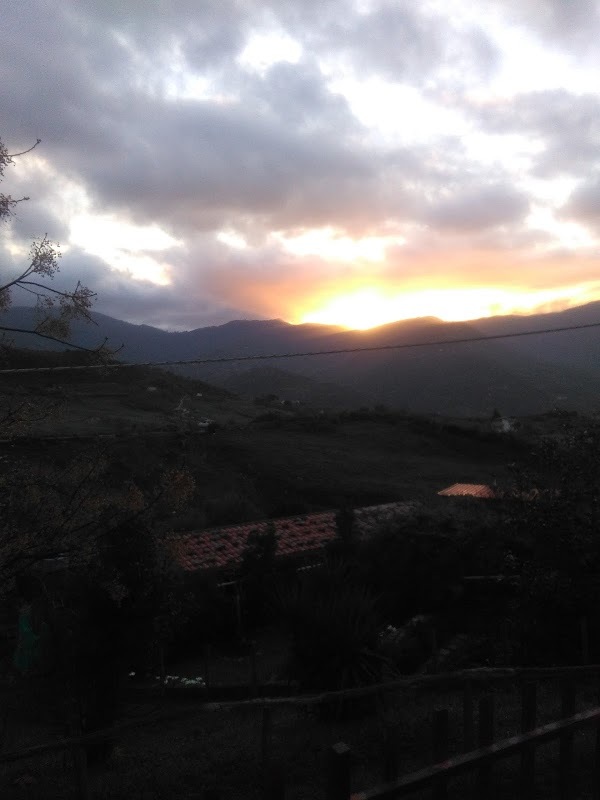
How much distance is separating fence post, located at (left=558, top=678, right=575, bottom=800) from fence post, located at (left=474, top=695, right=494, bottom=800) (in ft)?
2.19

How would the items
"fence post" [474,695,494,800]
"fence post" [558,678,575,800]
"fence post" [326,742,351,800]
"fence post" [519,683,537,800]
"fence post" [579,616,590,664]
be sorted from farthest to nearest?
"fence post" [579,616,590,664] → "fence post" [558,678,575,800] → "fence post" [519,683,537,800] → "fence post" [474,695,494,800] → "fence post" [326,742,351,800]

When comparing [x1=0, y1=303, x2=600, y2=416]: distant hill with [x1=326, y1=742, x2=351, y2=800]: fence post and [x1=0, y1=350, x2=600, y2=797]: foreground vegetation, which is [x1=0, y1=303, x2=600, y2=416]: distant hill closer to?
[x1=0, y1=350, x2=600, y2=797]: foreground vegetation

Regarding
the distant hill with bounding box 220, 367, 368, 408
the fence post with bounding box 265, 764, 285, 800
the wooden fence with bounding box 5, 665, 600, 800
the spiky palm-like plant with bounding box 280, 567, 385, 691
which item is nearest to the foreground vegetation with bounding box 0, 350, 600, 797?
the spiky palm-like plant with bounding box 280, 567, 385, 691

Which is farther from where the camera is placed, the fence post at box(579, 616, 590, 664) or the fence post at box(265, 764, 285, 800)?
the fence post at box(579, 616, 590, 664)

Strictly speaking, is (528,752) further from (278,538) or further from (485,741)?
(278,538)

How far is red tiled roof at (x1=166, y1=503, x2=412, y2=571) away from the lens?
17844mm

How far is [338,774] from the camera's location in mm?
3119

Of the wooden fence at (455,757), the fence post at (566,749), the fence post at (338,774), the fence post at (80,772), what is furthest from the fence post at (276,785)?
the fence post at (80,772)

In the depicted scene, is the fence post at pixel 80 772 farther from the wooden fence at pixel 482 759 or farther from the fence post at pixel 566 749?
the fence post at pixel 566 749

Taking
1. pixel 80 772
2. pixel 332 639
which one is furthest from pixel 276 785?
pixel 332 639

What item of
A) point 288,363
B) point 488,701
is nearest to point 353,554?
point 488,701

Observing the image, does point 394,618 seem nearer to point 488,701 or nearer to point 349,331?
point 488,701

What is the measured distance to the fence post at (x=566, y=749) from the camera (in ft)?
14.9

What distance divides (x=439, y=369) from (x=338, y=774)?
103940mm
